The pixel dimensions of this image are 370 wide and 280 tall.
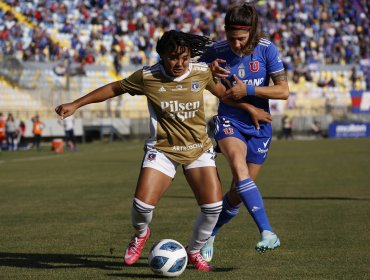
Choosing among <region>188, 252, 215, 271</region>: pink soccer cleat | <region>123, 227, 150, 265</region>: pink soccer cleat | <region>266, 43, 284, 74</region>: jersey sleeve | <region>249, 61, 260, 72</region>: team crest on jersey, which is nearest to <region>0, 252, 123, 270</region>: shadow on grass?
<region>123, 227, 150, 265</region>: pink soccer cleat

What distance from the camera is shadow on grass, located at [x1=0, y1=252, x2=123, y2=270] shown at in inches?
350

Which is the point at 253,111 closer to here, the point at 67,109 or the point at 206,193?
the point at 206,193

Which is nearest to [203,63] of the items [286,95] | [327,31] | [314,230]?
[286,95]

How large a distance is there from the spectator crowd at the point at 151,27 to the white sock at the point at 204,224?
3718 cm

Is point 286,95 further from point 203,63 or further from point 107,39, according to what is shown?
point 107,39

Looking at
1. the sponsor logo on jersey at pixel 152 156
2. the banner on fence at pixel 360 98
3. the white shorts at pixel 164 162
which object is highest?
the sponsor logo on jersey at pixel 152 156

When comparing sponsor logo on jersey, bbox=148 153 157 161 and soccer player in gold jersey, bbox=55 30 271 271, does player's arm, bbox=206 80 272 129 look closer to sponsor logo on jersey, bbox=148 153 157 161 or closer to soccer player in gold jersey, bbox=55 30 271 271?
soccer player in gold jersey, bbox=55 30 271 271

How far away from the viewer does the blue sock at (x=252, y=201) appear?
827 centimetres

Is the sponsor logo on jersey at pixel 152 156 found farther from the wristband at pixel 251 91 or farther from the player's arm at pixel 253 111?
the wristband at pixel 251 91

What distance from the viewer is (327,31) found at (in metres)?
55.8

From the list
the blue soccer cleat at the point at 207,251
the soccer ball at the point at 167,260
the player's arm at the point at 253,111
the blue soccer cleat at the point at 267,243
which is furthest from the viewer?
the blue soccer cleat at the point at 207,251

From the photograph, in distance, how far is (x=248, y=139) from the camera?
907 cm

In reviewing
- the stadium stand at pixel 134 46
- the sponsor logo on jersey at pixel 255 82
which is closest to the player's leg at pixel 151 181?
the sponsor logo on jersey at pixel 255 82

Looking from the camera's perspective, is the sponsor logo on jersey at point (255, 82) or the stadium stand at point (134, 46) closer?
the sponsor logo on jersey at point (255, 82)
